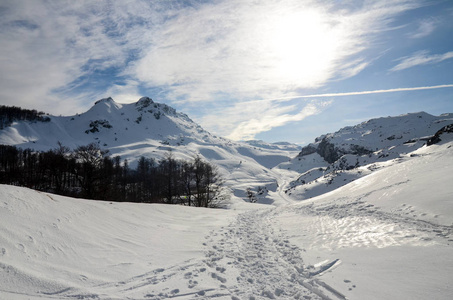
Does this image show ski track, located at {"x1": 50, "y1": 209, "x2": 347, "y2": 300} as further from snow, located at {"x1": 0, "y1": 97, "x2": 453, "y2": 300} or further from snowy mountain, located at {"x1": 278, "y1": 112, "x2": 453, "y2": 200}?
snowy mountain, located at {"x1": 278, "y1": 112, "x2": 453, "y2": 200}

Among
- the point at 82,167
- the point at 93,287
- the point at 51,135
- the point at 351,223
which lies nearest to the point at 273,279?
the point at 93,287

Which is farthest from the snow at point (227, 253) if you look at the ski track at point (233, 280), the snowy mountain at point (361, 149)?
the snowy mountain at point (361, 149)

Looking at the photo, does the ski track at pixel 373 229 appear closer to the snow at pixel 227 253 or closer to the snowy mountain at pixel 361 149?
the snow at pixel 227 253

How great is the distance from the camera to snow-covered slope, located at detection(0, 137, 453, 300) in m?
5.06

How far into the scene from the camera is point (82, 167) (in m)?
32.2

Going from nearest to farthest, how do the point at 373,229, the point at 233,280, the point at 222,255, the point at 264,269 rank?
1. the point at 233,280
2. the point at 264,269
3. the point at 222,255
4. the point at 373,229

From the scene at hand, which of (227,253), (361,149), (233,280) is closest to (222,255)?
(227,253)

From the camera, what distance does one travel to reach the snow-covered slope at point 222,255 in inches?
199

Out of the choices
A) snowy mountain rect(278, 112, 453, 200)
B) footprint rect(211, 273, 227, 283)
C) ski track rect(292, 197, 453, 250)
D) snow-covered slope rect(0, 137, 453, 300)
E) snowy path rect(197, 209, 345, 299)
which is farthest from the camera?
snowy mountain rect(278, 112, 453, 200)

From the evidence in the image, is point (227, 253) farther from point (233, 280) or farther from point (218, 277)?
point (233, 280)

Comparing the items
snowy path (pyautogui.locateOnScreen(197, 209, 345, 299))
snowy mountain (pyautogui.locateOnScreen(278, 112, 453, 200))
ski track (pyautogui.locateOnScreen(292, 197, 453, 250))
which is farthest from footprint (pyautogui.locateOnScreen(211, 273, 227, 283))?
snowy mountain (pyautogui.locateOnScreen(278, 112, 453, 200))

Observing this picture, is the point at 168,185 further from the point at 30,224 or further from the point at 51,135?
the point at 51,135

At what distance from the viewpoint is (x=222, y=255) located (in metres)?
8.13

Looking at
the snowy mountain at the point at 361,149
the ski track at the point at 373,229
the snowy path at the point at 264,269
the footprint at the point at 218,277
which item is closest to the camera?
the snowy path at the point at 264,269
